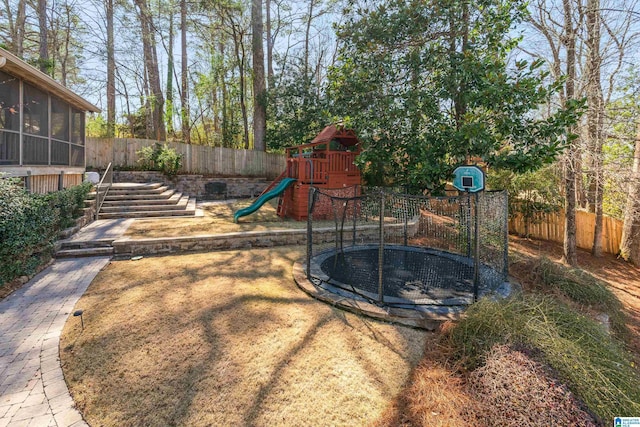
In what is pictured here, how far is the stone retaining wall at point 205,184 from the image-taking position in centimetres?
1178

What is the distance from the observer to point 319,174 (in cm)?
872

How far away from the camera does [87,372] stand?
2.38 metres

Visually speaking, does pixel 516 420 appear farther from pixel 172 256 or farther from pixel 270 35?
pixel 270 35

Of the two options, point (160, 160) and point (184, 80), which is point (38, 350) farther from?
point (184, 80)

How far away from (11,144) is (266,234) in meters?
5.45

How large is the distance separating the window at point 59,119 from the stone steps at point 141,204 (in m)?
2.07

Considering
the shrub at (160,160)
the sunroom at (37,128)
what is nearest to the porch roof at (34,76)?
the sunroom at (37,128)

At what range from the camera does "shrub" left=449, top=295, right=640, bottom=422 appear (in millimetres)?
1925

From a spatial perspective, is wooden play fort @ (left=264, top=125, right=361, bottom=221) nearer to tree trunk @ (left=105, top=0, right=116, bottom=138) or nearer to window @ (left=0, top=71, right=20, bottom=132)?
window @ (left=0, top=71, right=20, bottom=132)

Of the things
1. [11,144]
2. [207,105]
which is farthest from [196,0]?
[11,144]

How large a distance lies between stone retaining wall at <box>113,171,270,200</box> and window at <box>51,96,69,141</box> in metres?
3.74

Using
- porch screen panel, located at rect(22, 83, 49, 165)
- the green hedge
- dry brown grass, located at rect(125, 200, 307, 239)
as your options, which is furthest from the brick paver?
porch screen panel, located at rect(22, 83, 49, 165)

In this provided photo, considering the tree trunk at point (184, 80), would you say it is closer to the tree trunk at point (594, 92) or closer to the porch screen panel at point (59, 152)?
the porch screen panel at point (59, 152)

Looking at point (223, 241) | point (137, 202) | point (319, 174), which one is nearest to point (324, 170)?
point (319, 174)
